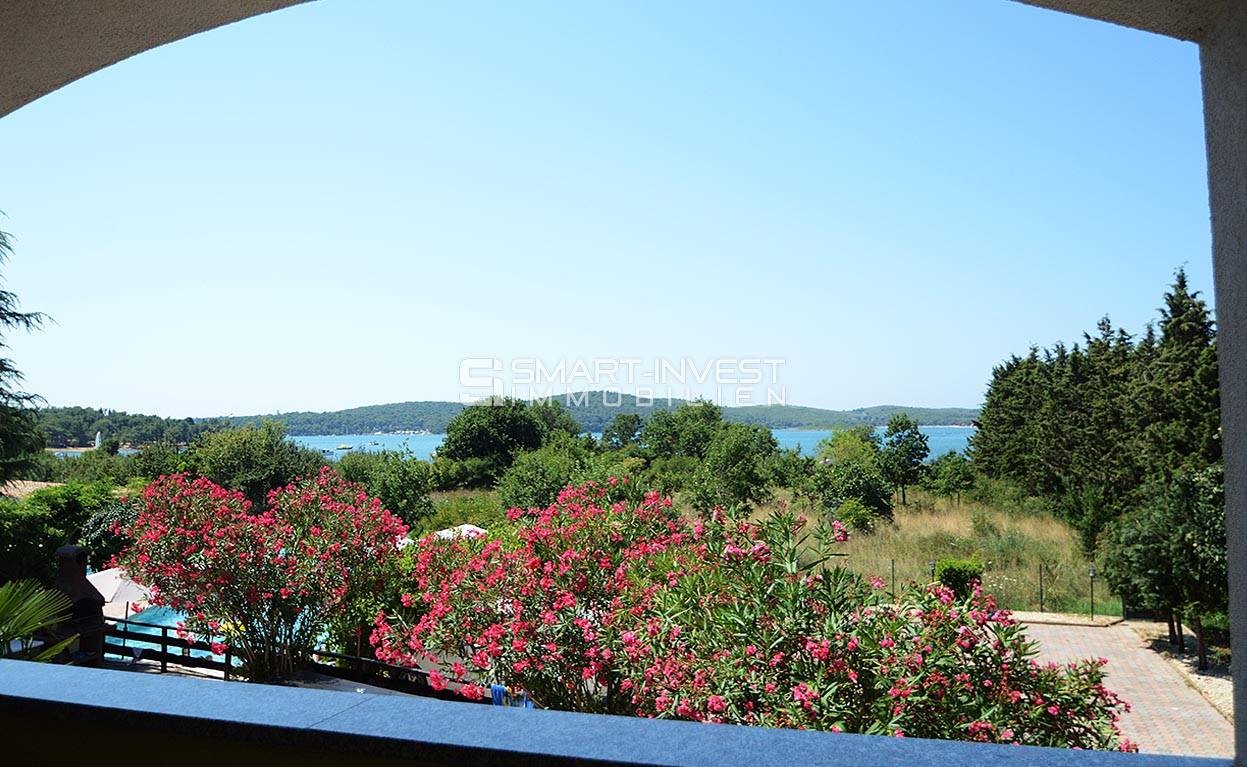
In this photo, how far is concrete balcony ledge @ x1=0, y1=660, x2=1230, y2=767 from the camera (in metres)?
1.00

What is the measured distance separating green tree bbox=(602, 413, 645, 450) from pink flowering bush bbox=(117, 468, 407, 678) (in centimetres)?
2053

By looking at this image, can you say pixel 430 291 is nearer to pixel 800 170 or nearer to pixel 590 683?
pixel 800 170

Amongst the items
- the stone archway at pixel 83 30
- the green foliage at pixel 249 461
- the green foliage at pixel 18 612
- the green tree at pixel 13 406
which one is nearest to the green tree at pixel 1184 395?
the green foliage at pixel 18 612

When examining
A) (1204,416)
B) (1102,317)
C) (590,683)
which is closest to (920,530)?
(1204,416)

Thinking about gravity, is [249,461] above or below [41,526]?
above

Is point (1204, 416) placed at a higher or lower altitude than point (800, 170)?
lower

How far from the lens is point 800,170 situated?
28.6 m

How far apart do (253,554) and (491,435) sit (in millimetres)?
18816

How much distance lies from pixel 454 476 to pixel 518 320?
18118 millimetres

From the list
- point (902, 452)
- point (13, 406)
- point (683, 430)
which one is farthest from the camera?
point (683, 430)

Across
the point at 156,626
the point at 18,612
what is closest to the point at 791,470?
the point at 156,626

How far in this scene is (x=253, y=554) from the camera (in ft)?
21.1

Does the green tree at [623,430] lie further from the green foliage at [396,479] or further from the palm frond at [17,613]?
the palm frond at [17,613]

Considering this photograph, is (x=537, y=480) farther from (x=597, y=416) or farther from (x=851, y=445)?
(x=597, y=416)
